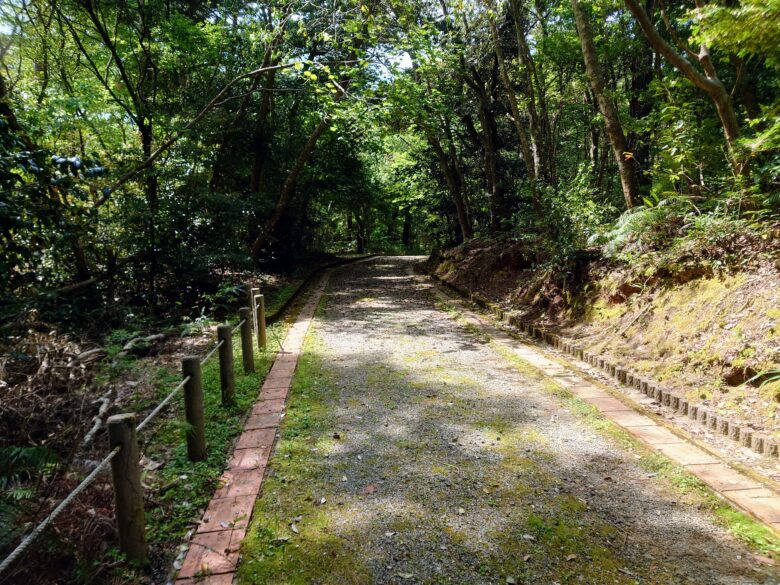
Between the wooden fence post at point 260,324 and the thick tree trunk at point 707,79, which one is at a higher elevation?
the thick tree trunk at point 707,79

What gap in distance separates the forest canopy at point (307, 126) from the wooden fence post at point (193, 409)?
2.19 metres

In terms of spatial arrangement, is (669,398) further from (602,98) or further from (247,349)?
(247,349)

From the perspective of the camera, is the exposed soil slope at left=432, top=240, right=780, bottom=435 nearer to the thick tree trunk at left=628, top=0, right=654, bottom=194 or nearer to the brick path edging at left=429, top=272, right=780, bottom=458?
the brick path edging at left=429, top=272, right=780, bottom=458

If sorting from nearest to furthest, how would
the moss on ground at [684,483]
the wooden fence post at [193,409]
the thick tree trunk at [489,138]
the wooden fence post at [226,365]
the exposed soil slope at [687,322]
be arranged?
1. the moss on ground at [684,483]
2. the wooden fence post at [193,409]
3. the exposed soil slope at [687,322]
4. the wooden fence post at [226,365]
5. the thick tree trunk at [489,138]

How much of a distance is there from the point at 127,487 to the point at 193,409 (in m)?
1.08

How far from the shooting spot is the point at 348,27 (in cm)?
852

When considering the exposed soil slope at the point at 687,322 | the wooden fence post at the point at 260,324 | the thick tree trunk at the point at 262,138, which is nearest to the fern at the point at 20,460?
the wooden fence post at the point at 260,324

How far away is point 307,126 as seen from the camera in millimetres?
15547

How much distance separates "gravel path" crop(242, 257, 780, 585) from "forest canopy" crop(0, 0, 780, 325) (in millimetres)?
3246

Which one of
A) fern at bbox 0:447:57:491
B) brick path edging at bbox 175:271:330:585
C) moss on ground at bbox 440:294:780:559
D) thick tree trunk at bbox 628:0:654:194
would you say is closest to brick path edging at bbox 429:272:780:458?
moss on ground at bbox 440:294:780:559

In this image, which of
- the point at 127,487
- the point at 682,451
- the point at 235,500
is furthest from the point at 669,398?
the point at 127,487

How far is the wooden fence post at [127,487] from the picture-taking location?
246 cm

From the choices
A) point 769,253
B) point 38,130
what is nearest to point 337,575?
point 769,253

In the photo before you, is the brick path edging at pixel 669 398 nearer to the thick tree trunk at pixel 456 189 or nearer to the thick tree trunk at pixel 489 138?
the thick tree trunk at pixel 489 138
